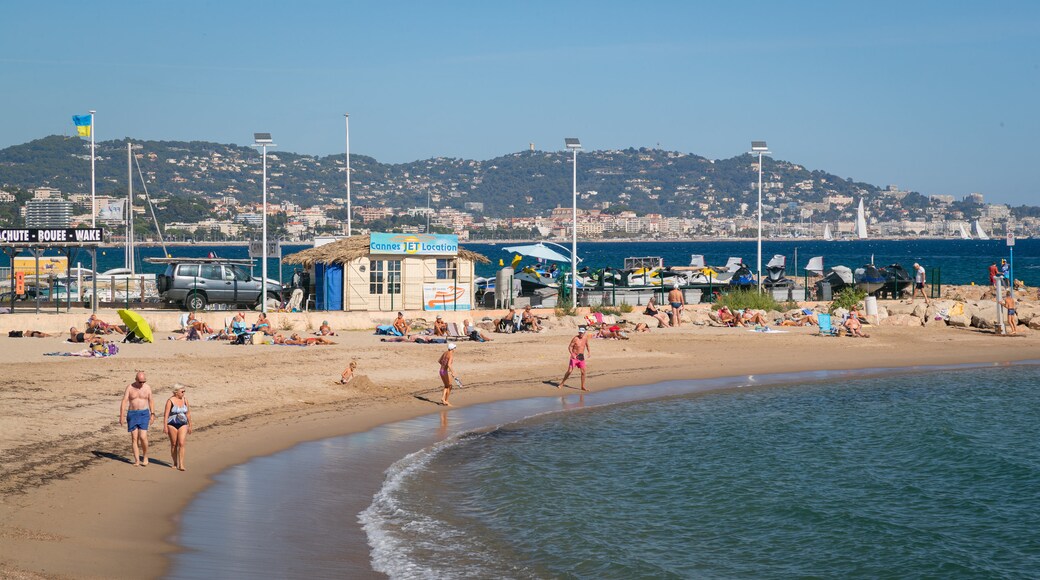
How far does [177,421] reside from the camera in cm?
1387

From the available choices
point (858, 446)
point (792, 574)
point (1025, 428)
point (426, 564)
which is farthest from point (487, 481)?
point (1025, 428)

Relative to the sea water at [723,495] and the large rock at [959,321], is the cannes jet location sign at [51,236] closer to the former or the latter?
the sea water at [723,495]

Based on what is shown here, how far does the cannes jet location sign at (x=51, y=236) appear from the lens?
93.0 ft

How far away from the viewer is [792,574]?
11.8 meters

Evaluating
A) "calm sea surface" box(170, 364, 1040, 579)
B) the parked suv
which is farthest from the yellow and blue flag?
"calm sea surface" box(170, 364, 1040, 579)

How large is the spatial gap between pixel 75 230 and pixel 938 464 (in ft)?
74.4

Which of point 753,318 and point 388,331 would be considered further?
point 753,318

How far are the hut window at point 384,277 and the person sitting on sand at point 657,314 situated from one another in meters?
8.27

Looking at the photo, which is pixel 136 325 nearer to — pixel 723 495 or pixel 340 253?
pixel 340 253

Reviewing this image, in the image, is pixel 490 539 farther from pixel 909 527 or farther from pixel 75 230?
pixel 75 230

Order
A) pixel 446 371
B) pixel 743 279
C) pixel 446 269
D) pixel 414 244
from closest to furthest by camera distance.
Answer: pixel 446 371 → pixel 414 244 → pixel 446 269 → pixel 743 279

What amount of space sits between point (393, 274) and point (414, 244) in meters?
1.15

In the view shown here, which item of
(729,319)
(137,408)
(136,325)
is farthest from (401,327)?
(137,408)

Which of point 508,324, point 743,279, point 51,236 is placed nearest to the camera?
point 51,236
